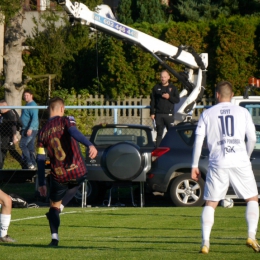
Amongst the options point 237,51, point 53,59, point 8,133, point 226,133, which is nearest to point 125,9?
point 53,59

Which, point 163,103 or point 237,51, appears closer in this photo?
point 163,103

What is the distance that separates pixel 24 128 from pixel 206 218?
426 inches

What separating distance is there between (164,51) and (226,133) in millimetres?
12546

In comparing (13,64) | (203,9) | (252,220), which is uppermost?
(203,9)

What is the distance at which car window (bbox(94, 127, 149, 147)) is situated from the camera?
57.5 ft

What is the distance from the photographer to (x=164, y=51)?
21.3m

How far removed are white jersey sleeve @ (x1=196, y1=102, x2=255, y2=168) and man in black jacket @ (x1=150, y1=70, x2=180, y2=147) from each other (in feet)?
30.8

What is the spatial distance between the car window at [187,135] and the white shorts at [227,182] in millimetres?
7548

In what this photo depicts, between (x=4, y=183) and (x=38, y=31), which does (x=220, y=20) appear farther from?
(x=4, y=183)

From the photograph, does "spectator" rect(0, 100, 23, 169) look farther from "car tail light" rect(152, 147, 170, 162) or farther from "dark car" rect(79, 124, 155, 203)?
"car tail light" rect(152, 147, 170, 162)

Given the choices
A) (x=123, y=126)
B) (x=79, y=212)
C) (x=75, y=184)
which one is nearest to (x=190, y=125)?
(x=123, y=126)

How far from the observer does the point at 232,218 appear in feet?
43.8

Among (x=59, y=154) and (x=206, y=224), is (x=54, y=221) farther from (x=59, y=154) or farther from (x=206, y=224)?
(x=206, y=224)

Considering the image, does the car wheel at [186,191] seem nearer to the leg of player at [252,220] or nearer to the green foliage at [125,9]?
the leg of player at [252,220]
